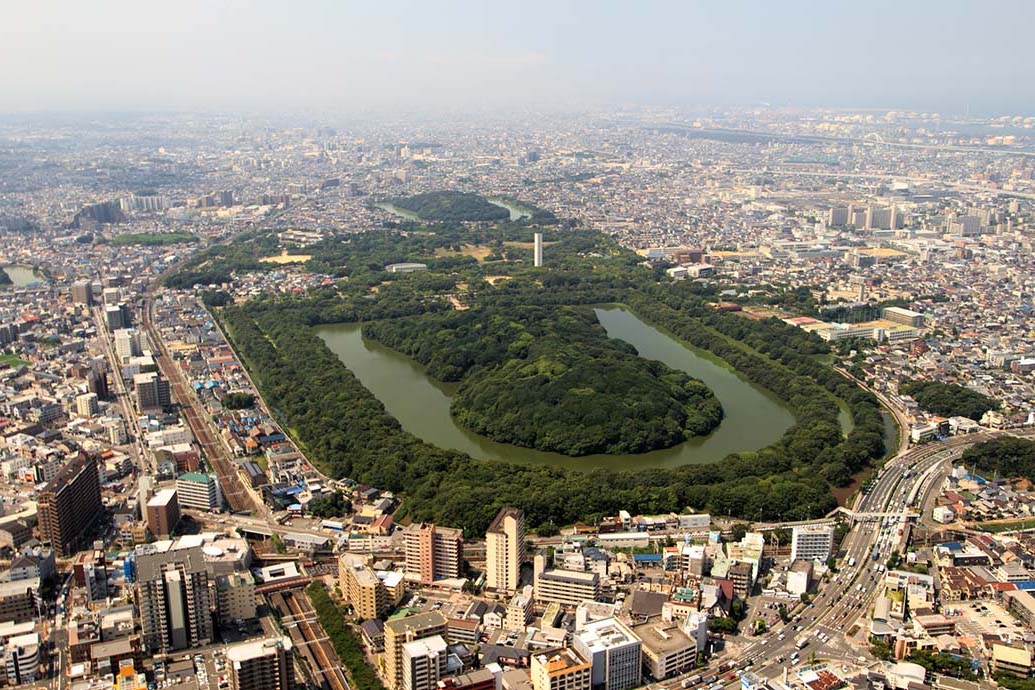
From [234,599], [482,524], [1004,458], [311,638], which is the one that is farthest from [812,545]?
[234,599]

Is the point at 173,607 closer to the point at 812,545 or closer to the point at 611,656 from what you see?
the point at 611,656

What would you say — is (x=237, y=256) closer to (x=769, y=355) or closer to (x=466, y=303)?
(x=466, y=303)

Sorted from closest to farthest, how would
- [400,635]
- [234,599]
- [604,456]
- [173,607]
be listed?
[400,635] < [173,607] < [234,599] < [604,456]

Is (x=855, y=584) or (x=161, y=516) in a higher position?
(x=161, y=516)

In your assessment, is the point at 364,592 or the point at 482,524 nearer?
the point at 364,592

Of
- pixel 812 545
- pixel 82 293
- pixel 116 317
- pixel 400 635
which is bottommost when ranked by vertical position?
pixel 812 545

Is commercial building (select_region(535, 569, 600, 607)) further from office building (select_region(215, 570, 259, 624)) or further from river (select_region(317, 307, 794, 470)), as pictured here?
river (select_region(317, 307, 794, 470))

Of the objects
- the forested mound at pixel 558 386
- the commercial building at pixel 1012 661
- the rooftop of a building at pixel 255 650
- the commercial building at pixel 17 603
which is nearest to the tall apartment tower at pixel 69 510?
the commercial building at pixel 17 603

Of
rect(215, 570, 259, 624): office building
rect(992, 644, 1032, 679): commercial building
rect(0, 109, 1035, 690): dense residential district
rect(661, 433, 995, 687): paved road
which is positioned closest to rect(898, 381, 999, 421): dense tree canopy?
rect(0, 109, 1035, 690): dense residential district
